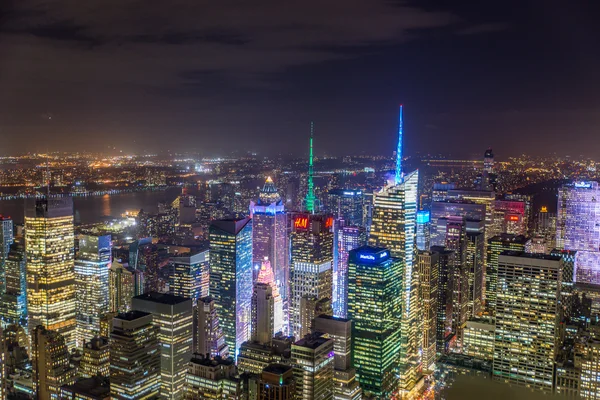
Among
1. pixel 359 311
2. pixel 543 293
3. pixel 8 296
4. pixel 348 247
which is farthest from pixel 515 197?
pixel 8 296

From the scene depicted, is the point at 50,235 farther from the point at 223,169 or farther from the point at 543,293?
the point at 543,293

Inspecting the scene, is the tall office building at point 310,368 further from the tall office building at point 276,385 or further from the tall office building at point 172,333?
the tall office building at point 172,333

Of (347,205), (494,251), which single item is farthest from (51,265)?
(494,251)

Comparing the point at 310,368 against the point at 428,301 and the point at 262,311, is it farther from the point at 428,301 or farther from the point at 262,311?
the point at 428,301

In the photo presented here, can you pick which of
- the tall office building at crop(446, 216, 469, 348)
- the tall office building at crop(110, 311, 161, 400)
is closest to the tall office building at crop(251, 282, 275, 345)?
the tall office building at crop(110, 311, 161, 400)

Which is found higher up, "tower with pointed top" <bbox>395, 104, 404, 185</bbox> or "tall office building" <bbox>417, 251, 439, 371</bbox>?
"tower with pointed top" <bbox>395, 104, 404, 185</bbox>

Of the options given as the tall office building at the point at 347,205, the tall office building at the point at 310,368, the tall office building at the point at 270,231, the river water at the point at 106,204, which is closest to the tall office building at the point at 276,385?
the tall office building at the point at 310,368

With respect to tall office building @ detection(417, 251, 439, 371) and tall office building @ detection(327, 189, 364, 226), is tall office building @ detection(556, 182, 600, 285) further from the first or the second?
tall office building @ detection(327, 189, 364, 226)
